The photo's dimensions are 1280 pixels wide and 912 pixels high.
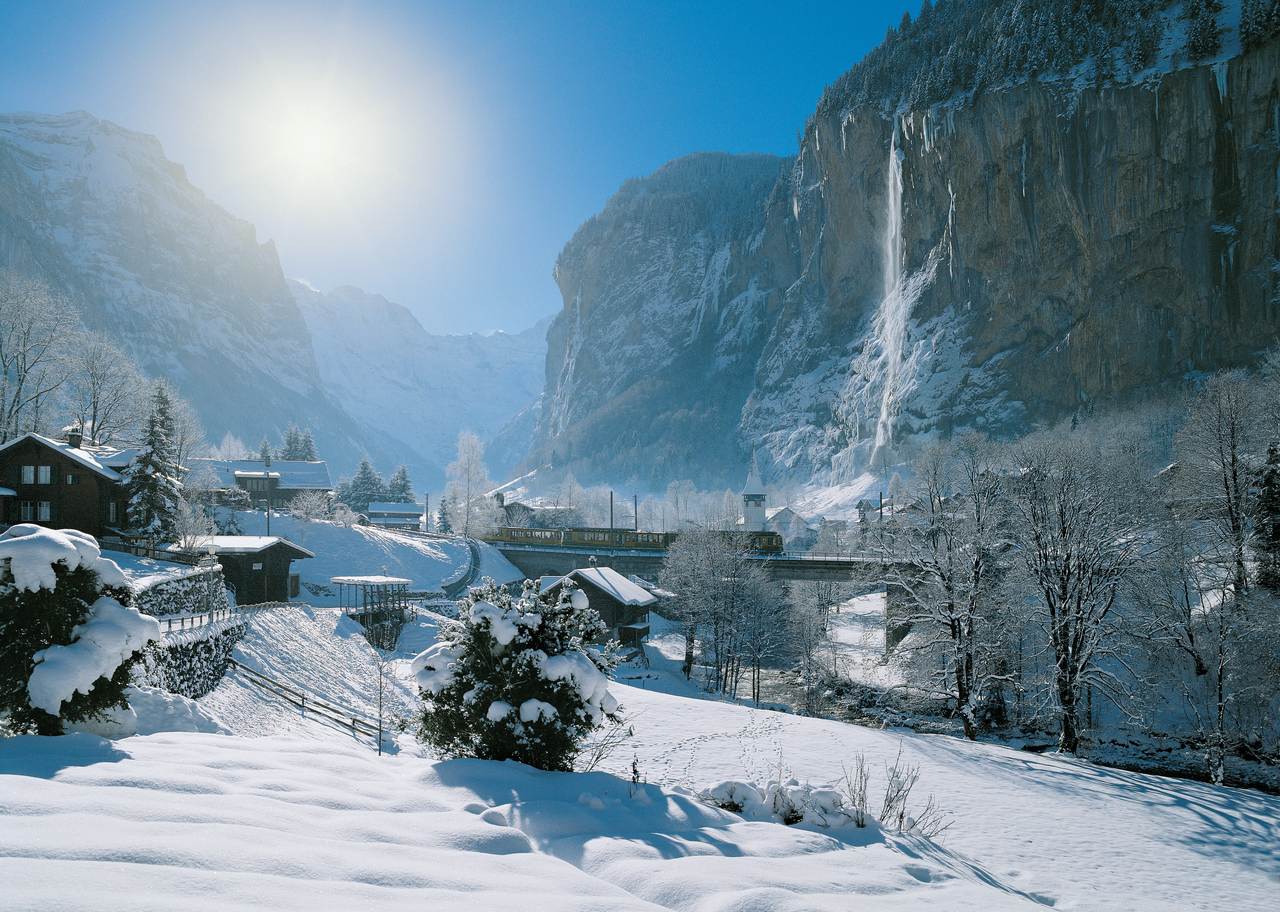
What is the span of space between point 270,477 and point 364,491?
20.4 meters

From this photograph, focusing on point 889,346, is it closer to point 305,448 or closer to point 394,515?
point 394,515

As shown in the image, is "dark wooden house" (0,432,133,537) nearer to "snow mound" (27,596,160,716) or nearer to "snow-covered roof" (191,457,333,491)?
"snow mound" (27,596,160,716)

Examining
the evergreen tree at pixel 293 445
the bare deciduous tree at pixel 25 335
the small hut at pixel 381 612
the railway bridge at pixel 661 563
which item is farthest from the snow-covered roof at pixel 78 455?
the evergreen tree at pixel 293 445

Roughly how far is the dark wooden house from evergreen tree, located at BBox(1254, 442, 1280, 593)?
54.7 meters

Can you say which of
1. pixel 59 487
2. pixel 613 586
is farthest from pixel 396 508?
pixel 613 586

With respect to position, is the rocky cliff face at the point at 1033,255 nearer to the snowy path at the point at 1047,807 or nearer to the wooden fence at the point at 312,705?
the snowy path at the point at 1047,807

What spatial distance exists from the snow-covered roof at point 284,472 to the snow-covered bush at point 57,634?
260 feet

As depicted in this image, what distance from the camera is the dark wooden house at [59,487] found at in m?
35.5

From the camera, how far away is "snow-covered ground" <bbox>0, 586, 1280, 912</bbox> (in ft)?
15.1

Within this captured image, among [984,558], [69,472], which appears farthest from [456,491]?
[984,558]

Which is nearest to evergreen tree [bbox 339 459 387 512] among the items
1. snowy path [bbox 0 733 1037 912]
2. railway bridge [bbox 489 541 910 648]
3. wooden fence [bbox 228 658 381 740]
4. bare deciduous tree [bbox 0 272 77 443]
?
railway bridge [bbox 489 541 910 648]

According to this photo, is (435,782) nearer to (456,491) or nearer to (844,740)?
(844,740)

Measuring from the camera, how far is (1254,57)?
7612cm

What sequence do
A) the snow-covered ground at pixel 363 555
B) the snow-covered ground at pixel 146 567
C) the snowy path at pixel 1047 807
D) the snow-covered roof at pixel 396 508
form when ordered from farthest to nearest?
the snow-covered roof at pixel 396 508 → the snow-covered ground at pixel 363 555 → the snow-covered ground at pixel 146 567 → the snowy path at pixel 1047 807
